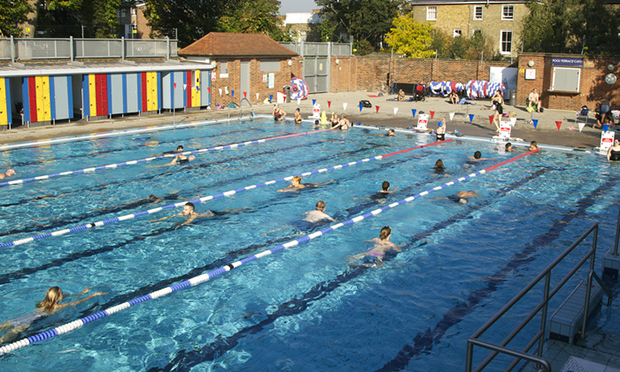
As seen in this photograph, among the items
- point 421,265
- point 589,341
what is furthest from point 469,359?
point 421,265

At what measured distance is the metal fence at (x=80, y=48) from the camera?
2286 cm

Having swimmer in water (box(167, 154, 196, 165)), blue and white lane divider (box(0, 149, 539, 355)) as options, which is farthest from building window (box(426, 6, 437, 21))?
blue and white lane divider (box(0, 149, 539, 355))

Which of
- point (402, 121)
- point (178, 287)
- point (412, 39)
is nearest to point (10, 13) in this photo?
point (402, 121)

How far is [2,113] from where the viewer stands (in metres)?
21.9

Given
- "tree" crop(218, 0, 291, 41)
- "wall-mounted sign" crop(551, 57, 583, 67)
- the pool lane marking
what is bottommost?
the pool lane marking

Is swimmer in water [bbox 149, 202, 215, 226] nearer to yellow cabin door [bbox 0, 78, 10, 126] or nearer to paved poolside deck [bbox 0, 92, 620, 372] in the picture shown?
paved poolside deck [bbox 0, 92, 620, 372]

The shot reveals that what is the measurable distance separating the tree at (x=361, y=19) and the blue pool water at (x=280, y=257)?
120ft

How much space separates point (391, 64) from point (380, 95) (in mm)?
3244

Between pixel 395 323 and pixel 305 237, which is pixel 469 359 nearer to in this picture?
pixel 395 323

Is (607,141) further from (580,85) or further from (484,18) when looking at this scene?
(484,18)

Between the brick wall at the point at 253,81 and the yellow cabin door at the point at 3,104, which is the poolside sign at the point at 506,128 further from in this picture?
the yellow cabin door at the point at 3,104

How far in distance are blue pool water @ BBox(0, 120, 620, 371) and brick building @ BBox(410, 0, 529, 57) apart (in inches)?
1248

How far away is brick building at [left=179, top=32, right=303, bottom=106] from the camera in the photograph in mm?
30484

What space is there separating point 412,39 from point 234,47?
1940 cm
